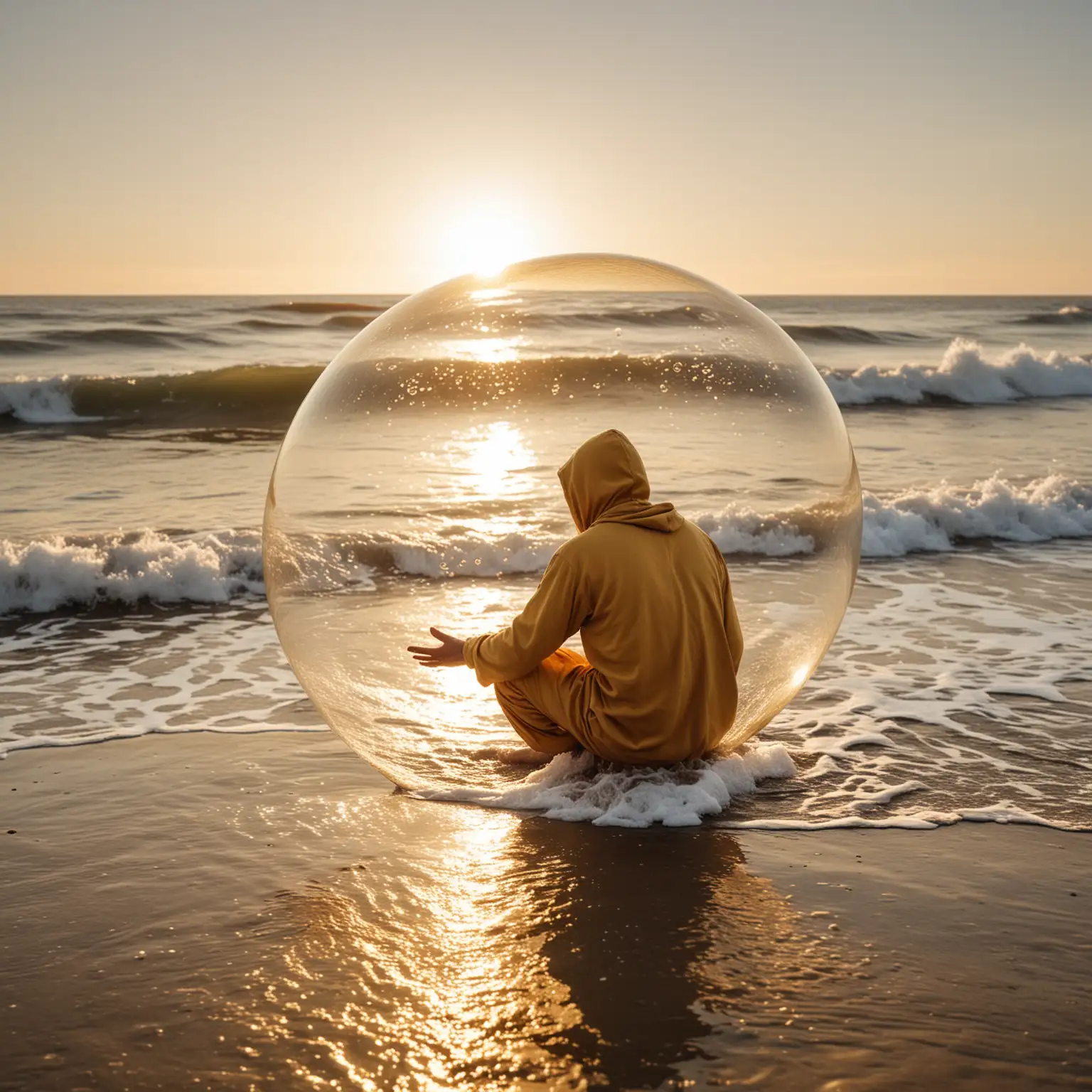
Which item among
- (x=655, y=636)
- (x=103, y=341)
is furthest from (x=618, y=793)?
(x=103, y=341)

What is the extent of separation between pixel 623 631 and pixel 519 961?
3.80 feet

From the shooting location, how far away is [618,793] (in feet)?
14.6

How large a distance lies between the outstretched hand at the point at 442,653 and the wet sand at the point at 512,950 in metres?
0.59

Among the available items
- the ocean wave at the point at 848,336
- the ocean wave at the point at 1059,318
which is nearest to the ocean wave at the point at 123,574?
the ocean wave at the point at 848,336

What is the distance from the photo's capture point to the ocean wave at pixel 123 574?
856 centimetres

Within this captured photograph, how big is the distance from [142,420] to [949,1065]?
59.5ft

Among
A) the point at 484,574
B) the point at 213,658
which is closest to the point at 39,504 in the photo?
the point at 213,658

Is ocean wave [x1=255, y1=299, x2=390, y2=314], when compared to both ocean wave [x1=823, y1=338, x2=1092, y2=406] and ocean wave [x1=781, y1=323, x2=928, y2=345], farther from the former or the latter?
ocean wave [x1=823, y1=338, x2=1092, y2=406]

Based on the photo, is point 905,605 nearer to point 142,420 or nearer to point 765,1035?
point 765,1035

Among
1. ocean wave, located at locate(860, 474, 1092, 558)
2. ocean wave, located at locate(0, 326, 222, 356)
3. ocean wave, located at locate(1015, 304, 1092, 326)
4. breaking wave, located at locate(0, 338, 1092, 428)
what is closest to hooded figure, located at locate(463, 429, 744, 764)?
ocean wave, located at locate(860, 474, 1092, 558)

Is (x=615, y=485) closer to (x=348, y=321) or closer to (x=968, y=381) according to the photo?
(x=968, y=381)

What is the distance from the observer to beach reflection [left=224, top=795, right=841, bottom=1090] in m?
2.88

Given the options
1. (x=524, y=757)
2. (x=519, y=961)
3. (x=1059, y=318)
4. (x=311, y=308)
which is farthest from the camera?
(x=1059, y=318)

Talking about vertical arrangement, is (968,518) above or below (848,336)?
below
